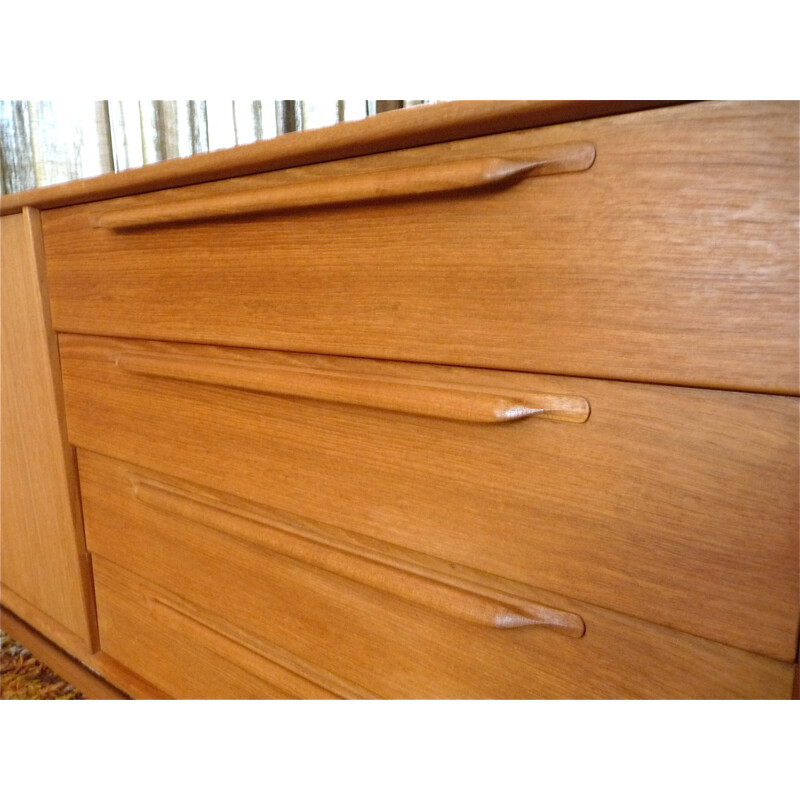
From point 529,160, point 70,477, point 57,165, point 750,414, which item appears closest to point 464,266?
point 529,160

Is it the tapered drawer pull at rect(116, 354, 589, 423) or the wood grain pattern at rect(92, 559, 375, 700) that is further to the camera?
the wood grain pattern at rect(92, 559, 375, 700)

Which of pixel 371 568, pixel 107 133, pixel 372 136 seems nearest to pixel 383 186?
pixel 372 136

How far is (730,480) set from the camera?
0.35m

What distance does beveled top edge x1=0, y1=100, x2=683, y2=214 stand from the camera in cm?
36

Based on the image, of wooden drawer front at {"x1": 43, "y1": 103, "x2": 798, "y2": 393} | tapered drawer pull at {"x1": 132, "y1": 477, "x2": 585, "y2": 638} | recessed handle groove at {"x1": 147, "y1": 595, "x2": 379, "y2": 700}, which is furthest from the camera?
recessed handle groove at {"x1": 147, "y1": 595, "x2": 379, "y2": 700}

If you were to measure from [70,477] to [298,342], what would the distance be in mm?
471

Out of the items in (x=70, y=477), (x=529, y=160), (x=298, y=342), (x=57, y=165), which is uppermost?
(x=57, y=165)

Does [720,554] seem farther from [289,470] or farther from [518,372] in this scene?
[289,470]

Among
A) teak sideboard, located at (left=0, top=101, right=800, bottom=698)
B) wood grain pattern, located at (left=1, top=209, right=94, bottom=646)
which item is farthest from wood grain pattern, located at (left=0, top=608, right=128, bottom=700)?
teak sideboard, located at (left=0, top=101, right=800, bottom=698)

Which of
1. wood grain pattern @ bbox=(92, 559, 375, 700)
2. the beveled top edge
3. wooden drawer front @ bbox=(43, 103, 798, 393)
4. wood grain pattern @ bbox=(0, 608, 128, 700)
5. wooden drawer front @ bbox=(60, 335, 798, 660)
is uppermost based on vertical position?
the beveled top edge

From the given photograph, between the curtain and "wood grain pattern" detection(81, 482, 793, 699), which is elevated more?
the curtain

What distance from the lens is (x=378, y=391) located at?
467mm

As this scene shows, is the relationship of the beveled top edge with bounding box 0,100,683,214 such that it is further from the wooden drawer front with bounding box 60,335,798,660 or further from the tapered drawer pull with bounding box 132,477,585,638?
the tapered drawer pull with bounding box 132,477,585,638

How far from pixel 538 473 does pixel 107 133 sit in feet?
4.19
